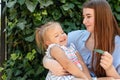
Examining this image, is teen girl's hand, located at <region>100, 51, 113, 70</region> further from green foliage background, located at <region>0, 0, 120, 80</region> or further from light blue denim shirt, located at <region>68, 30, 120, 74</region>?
green foliage background, located at <region>0, 0, 120, 80</region>

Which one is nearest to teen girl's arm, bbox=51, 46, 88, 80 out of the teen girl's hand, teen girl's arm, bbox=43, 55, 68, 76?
teen girl's arm, bbox=43, 55, 68, 76

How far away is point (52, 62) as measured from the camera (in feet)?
8.18

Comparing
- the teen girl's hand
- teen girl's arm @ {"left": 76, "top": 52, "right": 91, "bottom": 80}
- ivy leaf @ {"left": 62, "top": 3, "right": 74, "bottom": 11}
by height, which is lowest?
teen girl's arm @ {"left": 76, "top": 52, "right": 91, "bottom": 80}

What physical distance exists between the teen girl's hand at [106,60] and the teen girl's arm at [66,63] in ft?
0.49

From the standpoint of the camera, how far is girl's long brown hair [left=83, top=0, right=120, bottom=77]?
255 centimetres

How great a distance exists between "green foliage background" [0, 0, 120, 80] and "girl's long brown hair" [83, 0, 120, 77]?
2.46 feet

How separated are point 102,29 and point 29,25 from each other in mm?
935

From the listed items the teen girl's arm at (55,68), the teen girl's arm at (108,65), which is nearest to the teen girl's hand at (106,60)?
the teen girl's arm at (108,65)

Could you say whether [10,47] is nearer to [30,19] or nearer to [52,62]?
[30,19]

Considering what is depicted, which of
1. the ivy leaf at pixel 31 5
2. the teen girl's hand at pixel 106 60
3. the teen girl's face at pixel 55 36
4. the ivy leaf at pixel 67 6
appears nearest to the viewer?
the teen girl's hand at pixel 106 60

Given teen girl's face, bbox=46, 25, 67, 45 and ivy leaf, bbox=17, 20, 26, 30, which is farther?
ivy leaf, bbox=17, 20, 26, 30

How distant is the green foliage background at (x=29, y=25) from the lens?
327cm

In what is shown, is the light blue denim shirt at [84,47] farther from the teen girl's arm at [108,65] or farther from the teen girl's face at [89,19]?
the teen girl's face at [89,19]

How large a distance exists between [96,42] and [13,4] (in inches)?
39.4
